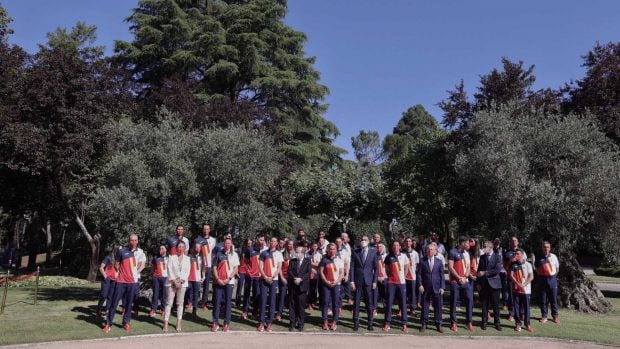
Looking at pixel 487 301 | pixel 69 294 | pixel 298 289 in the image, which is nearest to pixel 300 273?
pixel 298 289

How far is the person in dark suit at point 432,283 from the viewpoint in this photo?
1178cm

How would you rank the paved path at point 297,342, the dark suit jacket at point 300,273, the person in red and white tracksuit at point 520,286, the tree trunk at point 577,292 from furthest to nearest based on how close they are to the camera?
the tree trunk at point 577,292 → the person in red and white tracksuit at point 520,286 → the dark suit jacket at point 300,273 → the paved path at point 297,342

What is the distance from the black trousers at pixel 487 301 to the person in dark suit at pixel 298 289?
171 inches

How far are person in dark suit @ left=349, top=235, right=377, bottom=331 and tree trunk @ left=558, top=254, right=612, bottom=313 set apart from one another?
7.86m

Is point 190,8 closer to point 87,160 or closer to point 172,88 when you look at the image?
point 172,88

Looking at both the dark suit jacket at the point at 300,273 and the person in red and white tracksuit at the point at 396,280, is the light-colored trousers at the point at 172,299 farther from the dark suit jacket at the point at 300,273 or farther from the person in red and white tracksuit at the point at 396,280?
the person in red and white tracksuit at the point at 396,280

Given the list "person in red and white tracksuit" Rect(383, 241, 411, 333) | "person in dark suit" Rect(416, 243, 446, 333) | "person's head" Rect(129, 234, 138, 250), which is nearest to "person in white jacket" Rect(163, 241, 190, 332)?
"person's head" Rect(129, 234, 138, 250)

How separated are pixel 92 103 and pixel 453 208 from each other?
15.5 m

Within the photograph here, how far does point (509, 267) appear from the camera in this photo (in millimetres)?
13141

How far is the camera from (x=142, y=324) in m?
11.6

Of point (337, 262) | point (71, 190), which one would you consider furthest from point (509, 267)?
point (71, 190)

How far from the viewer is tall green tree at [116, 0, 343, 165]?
1240 inches

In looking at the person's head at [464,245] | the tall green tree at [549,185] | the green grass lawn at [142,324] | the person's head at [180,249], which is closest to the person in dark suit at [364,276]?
the green grass lawn at [142,324]

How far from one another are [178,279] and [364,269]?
174 inches
